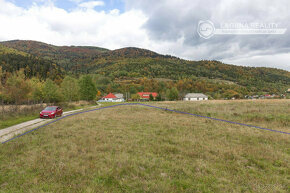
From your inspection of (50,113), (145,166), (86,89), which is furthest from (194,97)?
(145,166)

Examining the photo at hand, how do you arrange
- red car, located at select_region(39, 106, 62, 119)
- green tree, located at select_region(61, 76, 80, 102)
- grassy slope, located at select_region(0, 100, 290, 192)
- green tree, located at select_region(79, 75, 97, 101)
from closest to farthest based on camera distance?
grassy slope, located at select_region(0, 100, 290, 192) → red car, located at select_region(39, 106, 62, 119) → green tree, located at select_region(61, 76, 80, 102) → green tree, located at select_region(79, 75, 97, 101)

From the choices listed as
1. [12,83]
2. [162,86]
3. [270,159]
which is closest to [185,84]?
[162,86]

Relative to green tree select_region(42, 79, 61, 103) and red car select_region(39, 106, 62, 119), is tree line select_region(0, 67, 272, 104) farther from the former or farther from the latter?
red car select_region(39, 106, 62, 119)

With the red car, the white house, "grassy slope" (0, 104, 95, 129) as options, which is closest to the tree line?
"grassy slope" (0, 104, 95, 129)

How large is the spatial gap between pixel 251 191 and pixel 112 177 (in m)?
4.14

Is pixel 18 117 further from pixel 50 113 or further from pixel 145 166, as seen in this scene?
pixel 145 166

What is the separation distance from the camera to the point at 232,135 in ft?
32.9

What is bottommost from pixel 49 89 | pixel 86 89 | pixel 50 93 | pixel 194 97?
pixel 194 97

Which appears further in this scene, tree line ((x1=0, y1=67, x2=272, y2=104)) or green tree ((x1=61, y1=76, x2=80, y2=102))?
green tree ((x1=61, y1=76, x2=80, y2=102))


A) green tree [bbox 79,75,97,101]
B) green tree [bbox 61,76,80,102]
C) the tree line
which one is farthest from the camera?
green tree [bbox 79,75,97,101]

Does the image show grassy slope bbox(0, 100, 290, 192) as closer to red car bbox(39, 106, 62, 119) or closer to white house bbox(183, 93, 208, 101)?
red car bbox(39, 106, 62, 119)

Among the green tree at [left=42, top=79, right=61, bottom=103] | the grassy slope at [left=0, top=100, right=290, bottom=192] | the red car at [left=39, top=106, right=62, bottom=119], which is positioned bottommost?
the grassy slope at [left=0, top=100, right=290, bottom=192]

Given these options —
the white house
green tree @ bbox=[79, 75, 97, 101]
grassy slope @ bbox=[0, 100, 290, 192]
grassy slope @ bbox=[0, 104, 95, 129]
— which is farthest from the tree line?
grassy slope @ bbox=[0, 100, 290, 192]

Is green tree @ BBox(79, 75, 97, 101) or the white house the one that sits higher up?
green tree @ BBox(79, 75, 97, 101)
